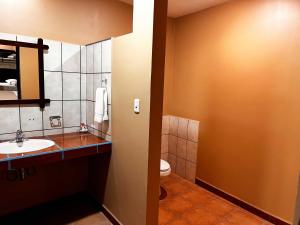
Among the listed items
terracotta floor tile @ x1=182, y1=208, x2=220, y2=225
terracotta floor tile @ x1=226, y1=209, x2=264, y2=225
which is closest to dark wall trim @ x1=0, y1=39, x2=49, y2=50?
terracotta floor tile @ x1=182, y1=208, x2=220, y2=225

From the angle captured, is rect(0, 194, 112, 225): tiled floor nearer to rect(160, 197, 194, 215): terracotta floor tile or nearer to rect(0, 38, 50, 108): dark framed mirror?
rect(160, 197, 194, 215): terracotta floor tile

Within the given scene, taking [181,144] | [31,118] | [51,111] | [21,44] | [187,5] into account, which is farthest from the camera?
[181,144]

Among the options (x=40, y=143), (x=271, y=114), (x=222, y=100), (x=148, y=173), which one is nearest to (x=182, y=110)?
(x=222, y=100)

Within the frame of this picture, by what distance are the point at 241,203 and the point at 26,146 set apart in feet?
7.63

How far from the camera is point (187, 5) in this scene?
2525 millimetres

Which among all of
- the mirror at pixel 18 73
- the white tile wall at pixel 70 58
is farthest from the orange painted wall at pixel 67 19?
the mirror at pixel 18 73

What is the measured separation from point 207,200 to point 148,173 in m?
1.28

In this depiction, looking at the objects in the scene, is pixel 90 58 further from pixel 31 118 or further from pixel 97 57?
pixel 31 118

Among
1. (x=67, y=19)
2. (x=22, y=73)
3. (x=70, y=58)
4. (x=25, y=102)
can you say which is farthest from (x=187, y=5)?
(x=25, y=102)

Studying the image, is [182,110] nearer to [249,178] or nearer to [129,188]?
[249,178]

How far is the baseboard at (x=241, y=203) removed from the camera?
2049 mm

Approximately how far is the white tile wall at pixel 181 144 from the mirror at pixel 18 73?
1.84m

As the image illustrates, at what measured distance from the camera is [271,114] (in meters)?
2.02

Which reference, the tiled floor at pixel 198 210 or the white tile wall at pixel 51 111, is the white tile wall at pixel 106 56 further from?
the tiled floor at pixel 198 210
